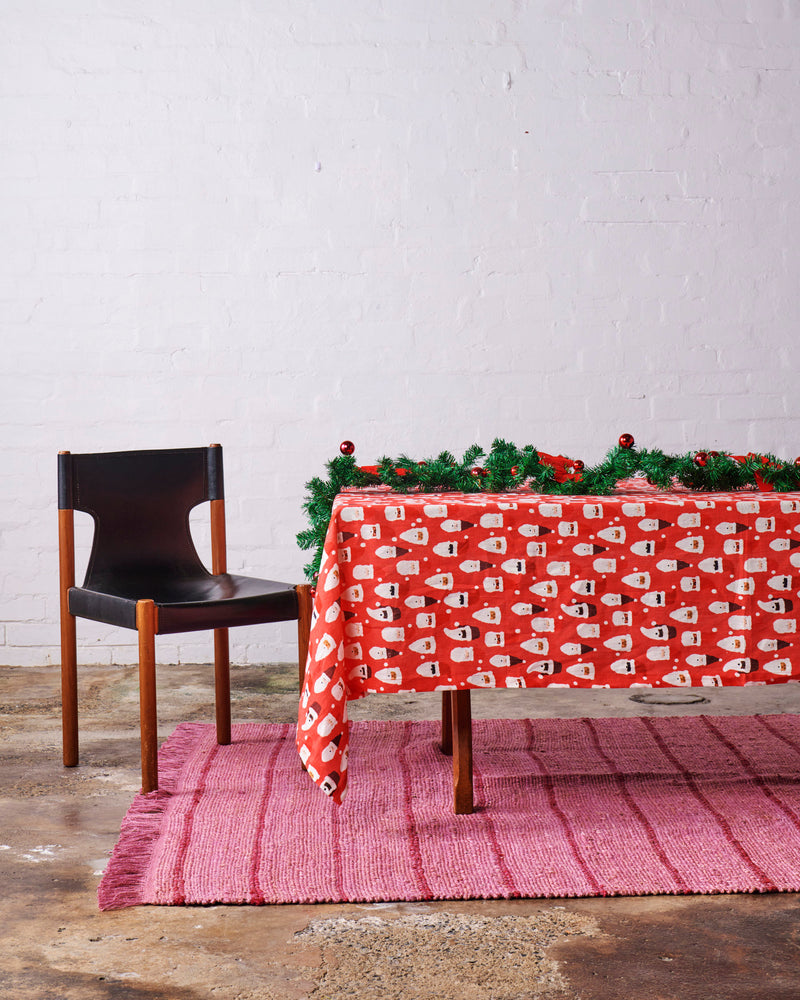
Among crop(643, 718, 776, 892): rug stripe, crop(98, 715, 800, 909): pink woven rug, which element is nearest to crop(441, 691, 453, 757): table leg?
crop(98, 715, 800, 909): pink woven rug

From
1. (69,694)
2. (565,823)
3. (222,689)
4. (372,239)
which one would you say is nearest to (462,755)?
(565,823)

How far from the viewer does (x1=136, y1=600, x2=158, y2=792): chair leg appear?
7.09 feet

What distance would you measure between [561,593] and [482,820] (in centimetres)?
47

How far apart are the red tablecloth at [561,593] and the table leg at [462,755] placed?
97 mm

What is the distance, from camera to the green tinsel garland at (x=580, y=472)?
2006 millimetres

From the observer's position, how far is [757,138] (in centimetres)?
346

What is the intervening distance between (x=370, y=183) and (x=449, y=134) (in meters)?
0.30

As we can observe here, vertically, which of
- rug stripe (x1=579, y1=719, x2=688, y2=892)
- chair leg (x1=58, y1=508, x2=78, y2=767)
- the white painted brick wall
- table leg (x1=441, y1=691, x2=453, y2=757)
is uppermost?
the white painted brick wall

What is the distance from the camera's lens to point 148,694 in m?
2.18

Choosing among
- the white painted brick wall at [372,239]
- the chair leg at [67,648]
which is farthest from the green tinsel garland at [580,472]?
the white painted brick wall at [372,239]

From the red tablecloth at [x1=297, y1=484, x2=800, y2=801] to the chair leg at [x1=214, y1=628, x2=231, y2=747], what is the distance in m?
0.67

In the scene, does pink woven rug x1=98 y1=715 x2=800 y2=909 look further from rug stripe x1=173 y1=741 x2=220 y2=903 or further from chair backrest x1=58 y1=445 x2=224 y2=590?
A: chair backrest x1=58 y1=445 x2=224 y2=590

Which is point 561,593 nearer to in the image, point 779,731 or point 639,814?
point 639,814

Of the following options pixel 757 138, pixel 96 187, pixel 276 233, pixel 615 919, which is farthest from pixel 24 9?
pixel 615 919
